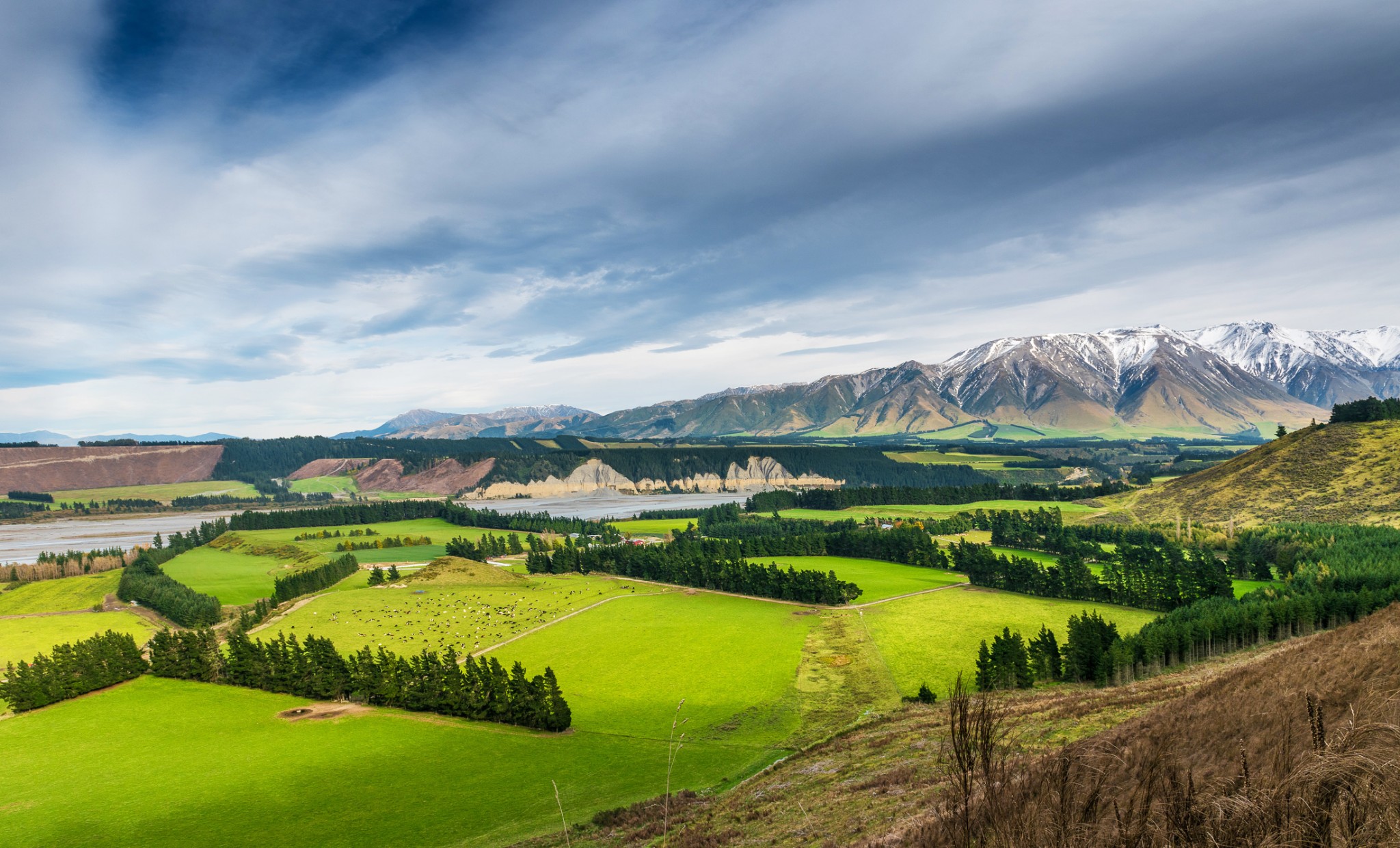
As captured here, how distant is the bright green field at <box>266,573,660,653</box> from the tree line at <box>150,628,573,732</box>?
908cm

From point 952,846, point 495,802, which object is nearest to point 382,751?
point 495,802

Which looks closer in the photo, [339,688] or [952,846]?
[952,846]

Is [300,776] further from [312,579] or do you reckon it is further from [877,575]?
[877,575]

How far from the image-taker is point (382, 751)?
51.7 metres

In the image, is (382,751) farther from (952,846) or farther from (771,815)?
(952,846)

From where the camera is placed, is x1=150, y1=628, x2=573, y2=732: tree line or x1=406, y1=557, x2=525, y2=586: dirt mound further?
x1=406, y1=557, x2=525, y2=586: dirt mound

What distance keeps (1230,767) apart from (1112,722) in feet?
73.5

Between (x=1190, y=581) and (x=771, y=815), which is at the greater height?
(x=771, y=815)

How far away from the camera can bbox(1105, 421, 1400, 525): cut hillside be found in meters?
122

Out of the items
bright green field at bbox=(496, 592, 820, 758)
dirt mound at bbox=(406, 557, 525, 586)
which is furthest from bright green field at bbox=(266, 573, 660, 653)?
bright green field at bbox=(496, 592, 820, 758)

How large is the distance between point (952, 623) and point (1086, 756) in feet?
250

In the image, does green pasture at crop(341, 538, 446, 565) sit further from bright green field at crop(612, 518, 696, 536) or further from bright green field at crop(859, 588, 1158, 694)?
bright green field at crop(859, 588, 1158, 694)

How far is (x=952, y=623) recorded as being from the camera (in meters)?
82.6

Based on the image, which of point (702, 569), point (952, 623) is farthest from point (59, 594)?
point (952, 623)
